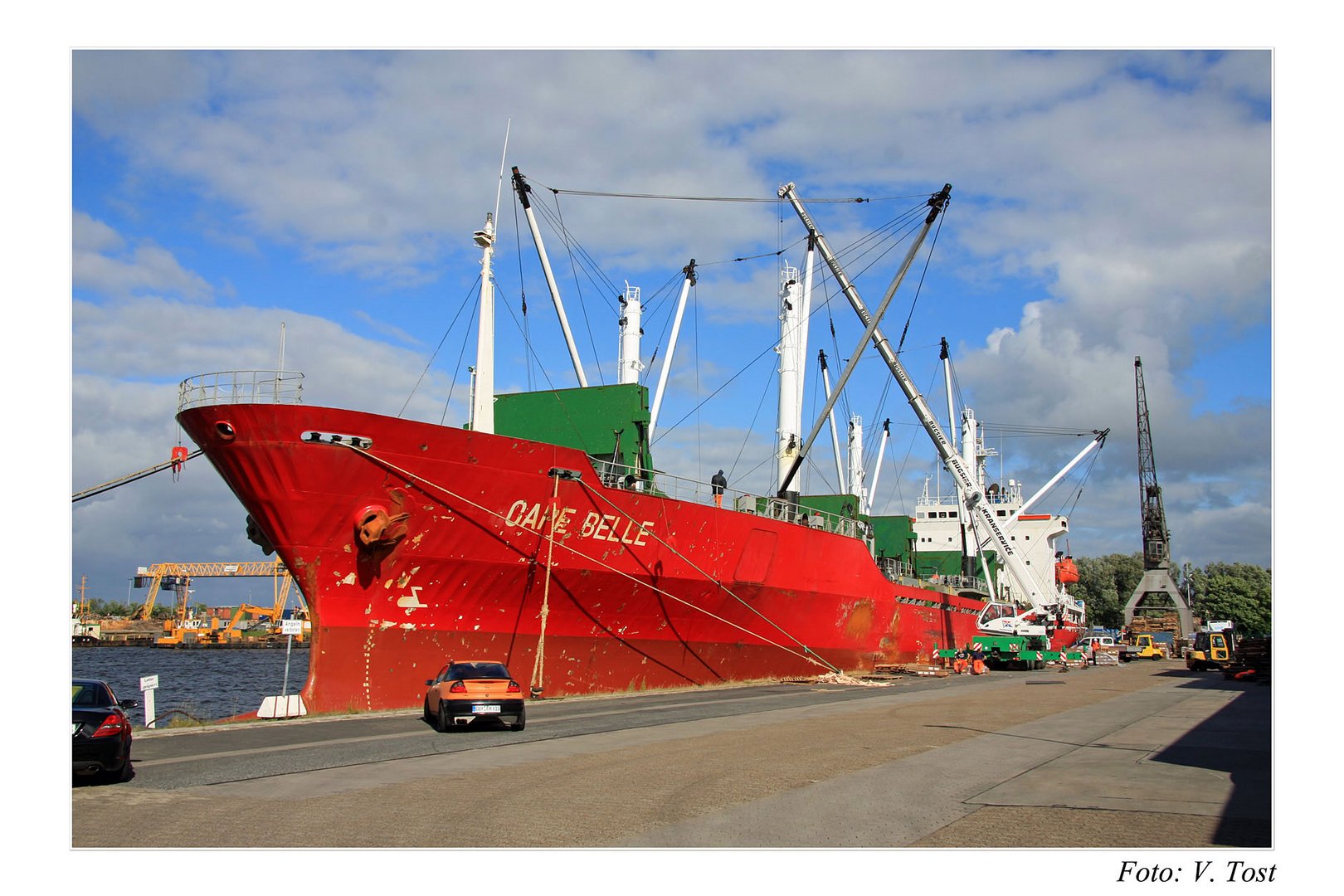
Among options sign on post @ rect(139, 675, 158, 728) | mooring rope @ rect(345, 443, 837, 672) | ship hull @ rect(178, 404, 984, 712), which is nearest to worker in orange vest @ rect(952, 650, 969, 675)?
mooring rope @ rect(345, 443, 837, 672)

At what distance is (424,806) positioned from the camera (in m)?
9.07

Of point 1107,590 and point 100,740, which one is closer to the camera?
point 100,740

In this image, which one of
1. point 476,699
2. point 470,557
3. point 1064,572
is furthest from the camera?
point 1064,572

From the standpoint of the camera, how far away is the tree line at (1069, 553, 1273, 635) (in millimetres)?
82562

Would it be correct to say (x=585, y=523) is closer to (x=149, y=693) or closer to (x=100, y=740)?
(x=149, y=693)

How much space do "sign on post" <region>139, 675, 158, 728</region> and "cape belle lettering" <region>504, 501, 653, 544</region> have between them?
23.8 feet

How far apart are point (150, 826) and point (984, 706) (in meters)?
17.3

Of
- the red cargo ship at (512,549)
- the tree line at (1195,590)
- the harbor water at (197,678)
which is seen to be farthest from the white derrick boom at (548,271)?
the tree line at (1195,590)

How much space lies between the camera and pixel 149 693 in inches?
669

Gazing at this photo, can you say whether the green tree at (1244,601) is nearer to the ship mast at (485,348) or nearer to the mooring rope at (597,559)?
the mooring rope at (597,559)

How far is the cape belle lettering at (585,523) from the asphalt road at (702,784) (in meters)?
4.33

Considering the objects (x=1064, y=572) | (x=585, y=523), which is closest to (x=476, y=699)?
(x=585, y=523)

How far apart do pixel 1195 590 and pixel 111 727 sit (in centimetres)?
12874

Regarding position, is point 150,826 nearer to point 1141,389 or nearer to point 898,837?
point 898,837
